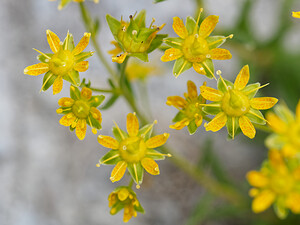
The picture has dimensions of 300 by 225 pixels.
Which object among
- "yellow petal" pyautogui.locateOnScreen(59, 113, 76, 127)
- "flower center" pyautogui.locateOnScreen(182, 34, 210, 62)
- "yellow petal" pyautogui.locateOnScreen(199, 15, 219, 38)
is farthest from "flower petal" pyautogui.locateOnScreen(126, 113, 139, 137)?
"yellow petal" pyautogui.locateOnScreen(199, 15, 219, 38)

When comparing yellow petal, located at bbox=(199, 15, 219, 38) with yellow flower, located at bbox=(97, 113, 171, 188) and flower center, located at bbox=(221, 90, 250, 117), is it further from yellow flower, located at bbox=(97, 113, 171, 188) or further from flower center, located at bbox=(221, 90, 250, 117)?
yellow flower, located at bbox=(97, 113, 171, 188)

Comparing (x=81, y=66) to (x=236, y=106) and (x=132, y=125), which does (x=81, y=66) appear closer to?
(x=132, y=125)

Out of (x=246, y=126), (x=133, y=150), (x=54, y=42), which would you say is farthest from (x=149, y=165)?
(x=54, y=42)

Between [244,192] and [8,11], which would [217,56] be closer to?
[244,192]

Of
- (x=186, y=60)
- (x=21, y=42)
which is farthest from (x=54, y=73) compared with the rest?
(x=21, y=42)

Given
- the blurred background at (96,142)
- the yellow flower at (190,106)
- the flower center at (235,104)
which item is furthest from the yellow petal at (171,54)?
the blurred background at (96,142)

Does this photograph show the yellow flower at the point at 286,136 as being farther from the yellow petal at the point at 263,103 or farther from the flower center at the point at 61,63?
the flower center at the point at 61,63
